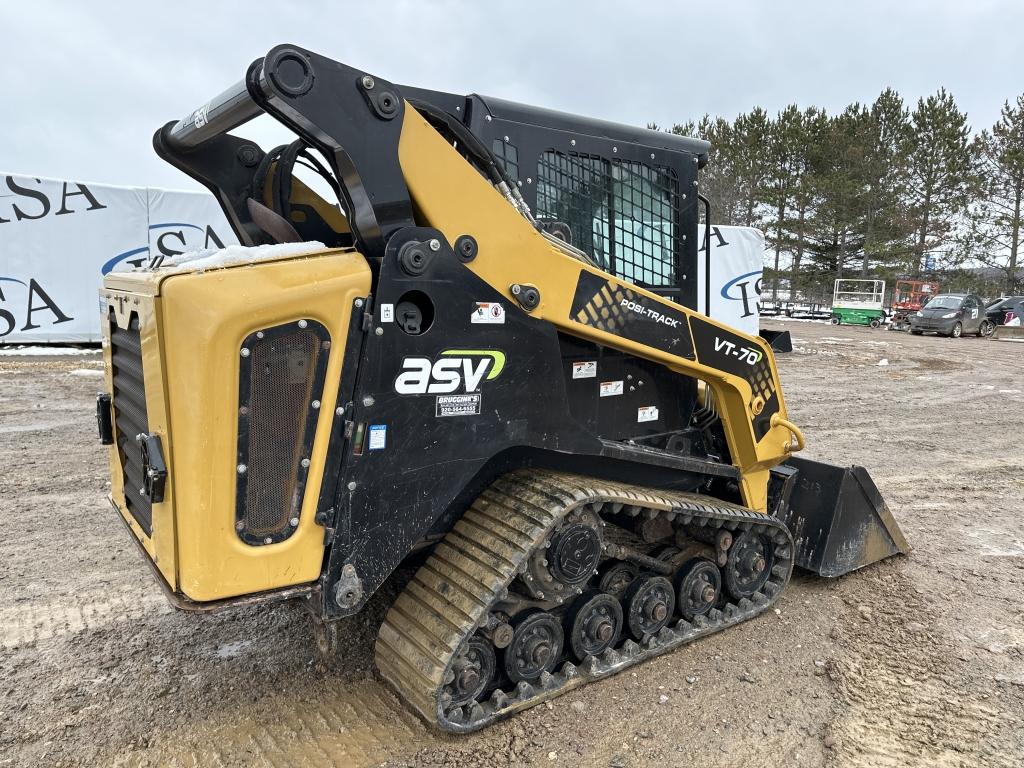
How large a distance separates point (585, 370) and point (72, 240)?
13.8 metres

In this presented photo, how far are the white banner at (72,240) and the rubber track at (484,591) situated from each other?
486 inches

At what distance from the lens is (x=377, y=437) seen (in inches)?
98.0

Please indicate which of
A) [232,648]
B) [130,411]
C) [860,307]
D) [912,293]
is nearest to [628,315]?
[130,411]

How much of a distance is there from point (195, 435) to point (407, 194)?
3.44 feet

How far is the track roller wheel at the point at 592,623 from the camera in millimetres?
3131

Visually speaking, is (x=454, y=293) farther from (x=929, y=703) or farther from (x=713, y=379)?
(x=929, y=703)

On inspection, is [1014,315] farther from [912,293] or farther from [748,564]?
[748,564]

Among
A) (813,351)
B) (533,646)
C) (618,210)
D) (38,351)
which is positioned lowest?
(533,646)

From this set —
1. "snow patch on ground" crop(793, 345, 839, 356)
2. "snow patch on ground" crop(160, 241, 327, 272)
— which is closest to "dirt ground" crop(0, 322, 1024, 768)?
"snow patch on ground" crop(160, 241, 327, 272)

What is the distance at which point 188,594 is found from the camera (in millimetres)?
2307

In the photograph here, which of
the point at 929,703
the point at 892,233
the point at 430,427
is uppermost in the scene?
the point at 892,233

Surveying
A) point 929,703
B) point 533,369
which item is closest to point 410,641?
point 533,369

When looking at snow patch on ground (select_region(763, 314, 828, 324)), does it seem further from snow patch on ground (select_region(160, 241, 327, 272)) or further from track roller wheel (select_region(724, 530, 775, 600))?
snow patch on ground (select_region(160, 241, 327, 272))

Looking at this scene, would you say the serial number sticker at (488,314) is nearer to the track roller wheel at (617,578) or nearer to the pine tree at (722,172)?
the track roller wheel at (617,578)
